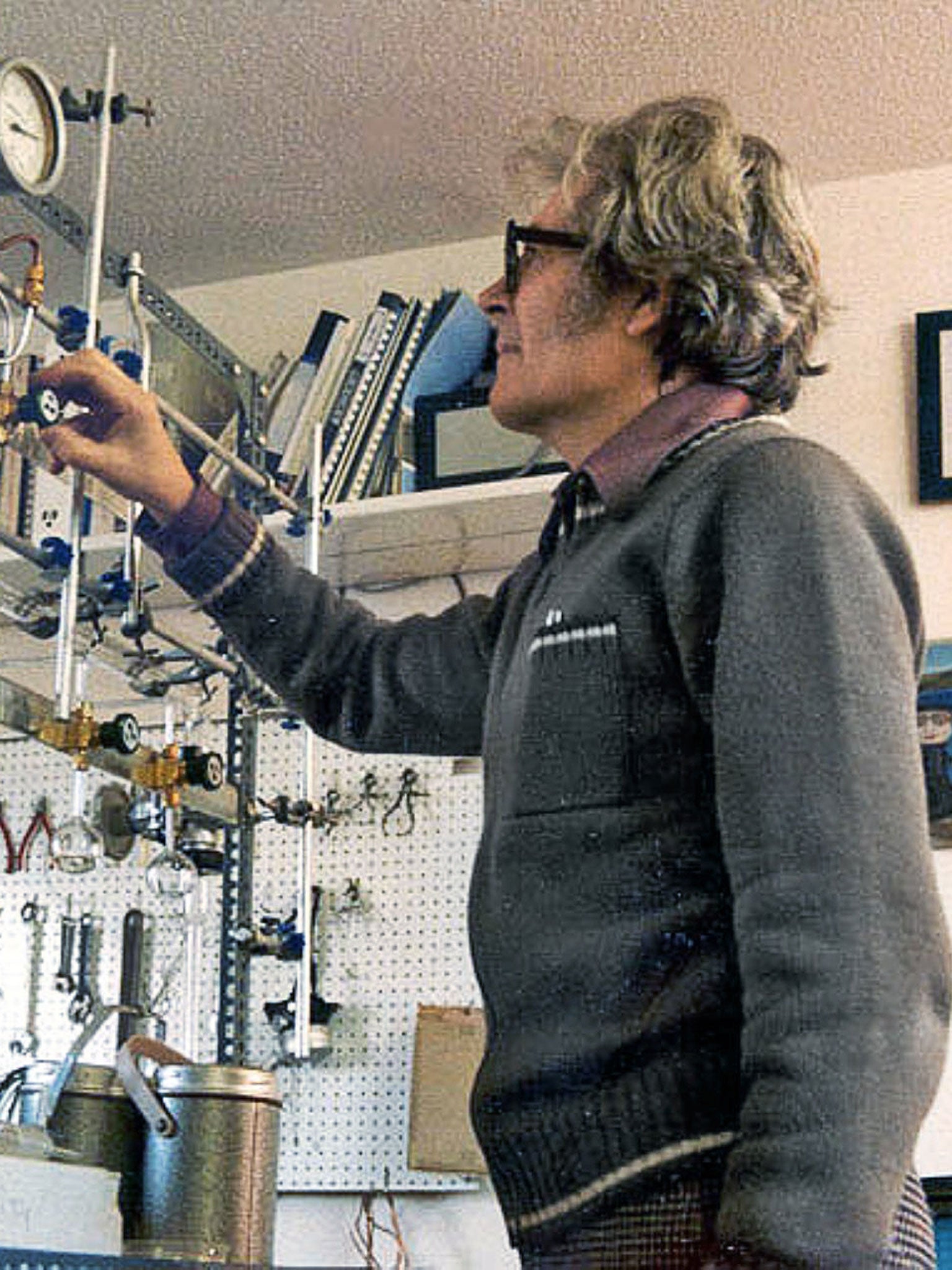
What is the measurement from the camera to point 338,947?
3084 millimetres

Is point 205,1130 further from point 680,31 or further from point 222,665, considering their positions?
point 680,31

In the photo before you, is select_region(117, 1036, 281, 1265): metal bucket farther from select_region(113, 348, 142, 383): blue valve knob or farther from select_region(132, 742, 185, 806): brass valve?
select_region(113, 348, 142, 383): blue valve knob

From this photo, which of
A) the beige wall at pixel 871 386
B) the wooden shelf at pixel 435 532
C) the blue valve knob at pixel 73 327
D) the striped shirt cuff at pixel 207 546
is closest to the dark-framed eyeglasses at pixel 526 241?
the striped shirt cuff at pixel 207 546

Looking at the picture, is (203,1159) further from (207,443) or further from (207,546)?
(207,443)

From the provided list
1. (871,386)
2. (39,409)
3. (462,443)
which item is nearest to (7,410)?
(39,409)

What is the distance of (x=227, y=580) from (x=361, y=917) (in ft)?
4.91

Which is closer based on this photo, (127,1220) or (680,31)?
(127,1220)

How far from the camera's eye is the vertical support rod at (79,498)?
2.11 meters

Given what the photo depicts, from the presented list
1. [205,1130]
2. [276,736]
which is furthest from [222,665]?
[205,1130]

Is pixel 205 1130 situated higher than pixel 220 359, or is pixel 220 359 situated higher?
pixel 220 359

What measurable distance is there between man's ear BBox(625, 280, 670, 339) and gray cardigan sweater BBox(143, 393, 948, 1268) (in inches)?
7.1

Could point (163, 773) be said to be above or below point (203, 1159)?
above

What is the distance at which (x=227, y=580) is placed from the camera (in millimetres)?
1678

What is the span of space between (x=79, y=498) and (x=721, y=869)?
1.14 meters
